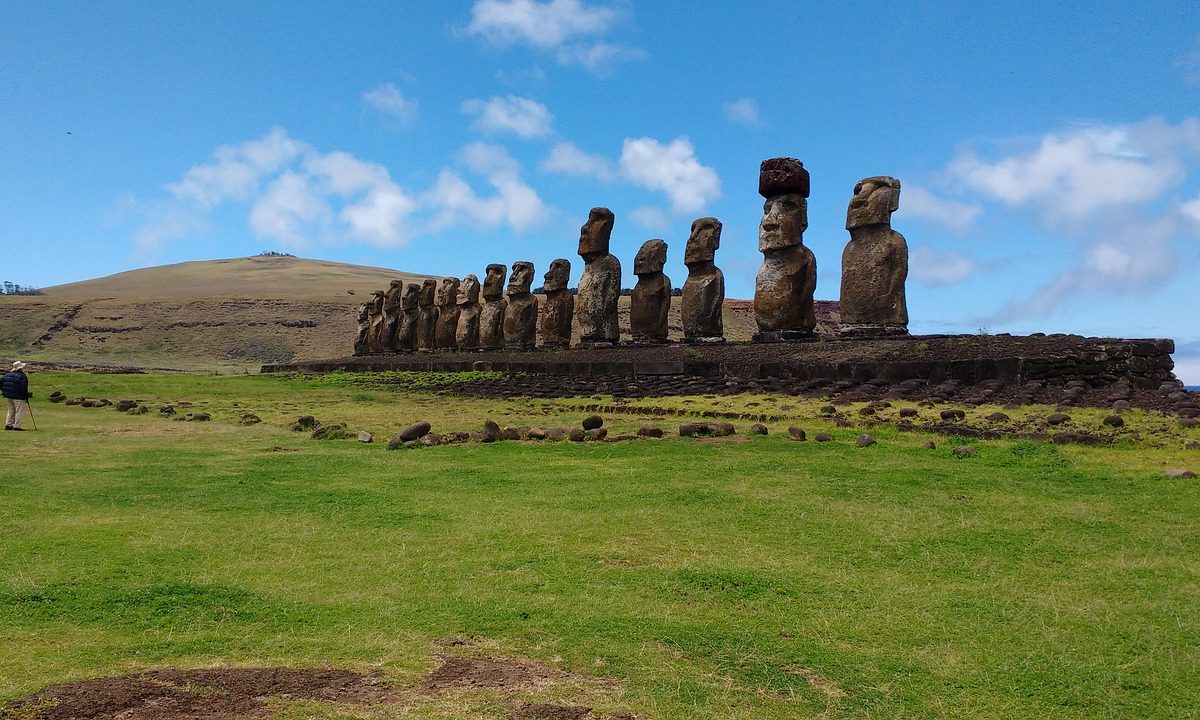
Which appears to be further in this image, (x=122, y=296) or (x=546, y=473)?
(x=122, y=296)

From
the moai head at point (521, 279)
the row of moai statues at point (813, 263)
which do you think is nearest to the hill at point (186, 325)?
the moai head at point (521, 279)

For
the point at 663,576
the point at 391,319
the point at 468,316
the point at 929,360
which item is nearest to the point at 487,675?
the point at 663,576

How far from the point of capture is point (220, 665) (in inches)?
131

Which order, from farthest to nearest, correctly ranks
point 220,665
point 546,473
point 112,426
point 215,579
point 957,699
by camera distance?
point 112,426
point 546,473
point 215,579
point 220,665
point 957,699

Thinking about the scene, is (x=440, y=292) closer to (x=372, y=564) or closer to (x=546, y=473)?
(x=546, y=473)

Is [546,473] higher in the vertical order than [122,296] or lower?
lower

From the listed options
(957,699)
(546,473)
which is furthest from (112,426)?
(957,699)

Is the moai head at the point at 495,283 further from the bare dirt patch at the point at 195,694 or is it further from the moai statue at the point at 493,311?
the bare dirt patch at the point at 195,694

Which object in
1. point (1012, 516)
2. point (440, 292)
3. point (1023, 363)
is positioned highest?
point (440, 292)

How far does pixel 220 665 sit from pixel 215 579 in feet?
3.78

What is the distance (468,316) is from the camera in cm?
2905

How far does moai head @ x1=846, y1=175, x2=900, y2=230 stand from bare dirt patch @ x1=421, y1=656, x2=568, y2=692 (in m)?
13.3

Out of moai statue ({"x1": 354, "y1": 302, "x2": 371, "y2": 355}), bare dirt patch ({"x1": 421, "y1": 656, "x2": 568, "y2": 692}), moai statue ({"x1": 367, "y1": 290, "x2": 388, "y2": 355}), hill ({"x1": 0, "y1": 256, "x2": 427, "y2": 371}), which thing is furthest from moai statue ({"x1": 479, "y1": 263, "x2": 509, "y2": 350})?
bare dirt patch ({"x1": 421, "y1": 656, "x2": 568, "y2": 692})

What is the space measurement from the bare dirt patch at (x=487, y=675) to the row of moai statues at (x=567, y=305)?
15568mm
